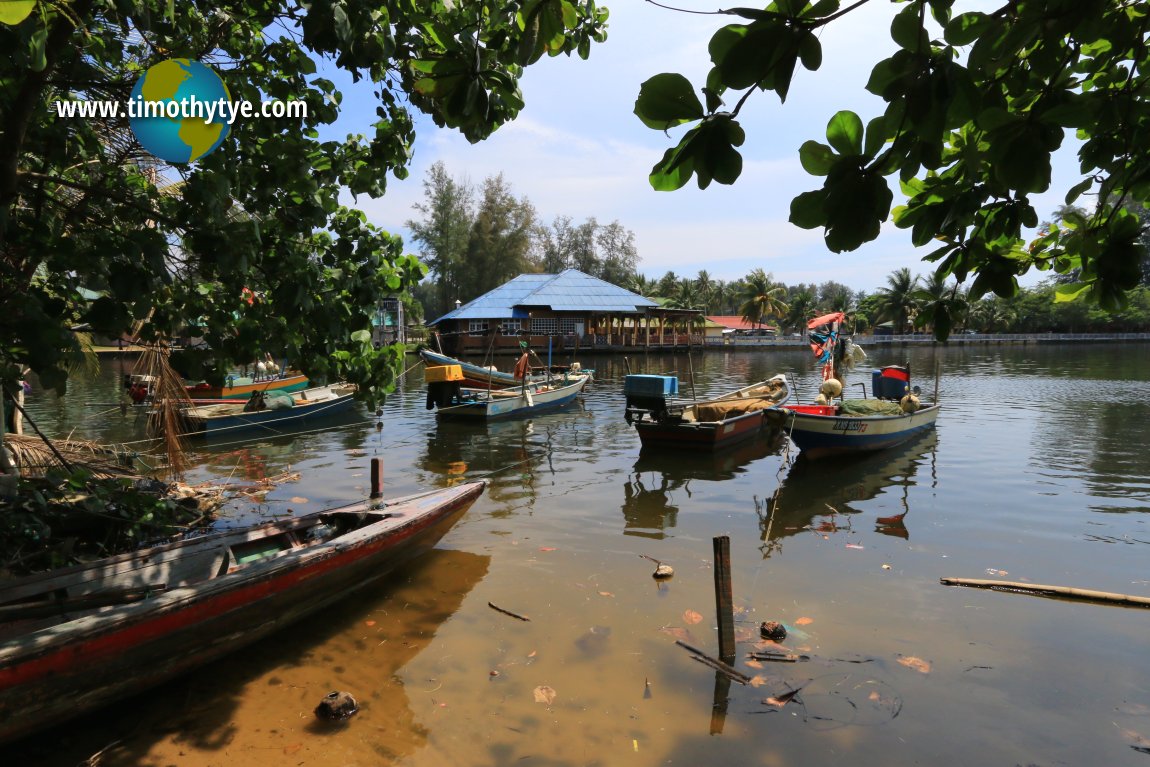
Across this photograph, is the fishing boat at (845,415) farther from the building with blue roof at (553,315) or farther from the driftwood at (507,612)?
the building with blue roof at (553,315)

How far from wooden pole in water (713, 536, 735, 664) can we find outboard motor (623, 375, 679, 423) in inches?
328

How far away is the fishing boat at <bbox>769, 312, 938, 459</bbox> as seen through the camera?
1210cm

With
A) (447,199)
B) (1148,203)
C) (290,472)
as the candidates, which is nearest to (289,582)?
(1148,203)

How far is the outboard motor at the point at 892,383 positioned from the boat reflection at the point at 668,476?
355cm

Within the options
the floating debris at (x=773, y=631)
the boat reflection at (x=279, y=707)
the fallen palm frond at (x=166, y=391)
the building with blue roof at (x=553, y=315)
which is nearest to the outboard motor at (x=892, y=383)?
the floating debris at (x=773, y=631)

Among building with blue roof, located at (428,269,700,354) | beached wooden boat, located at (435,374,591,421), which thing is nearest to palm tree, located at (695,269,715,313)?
building with blue roof, located at (428,269,700,354)

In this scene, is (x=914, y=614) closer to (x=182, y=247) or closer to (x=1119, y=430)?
(x=182, y=247)

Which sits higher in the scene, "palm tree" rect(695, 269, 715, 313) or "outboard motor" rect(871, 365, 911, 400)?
"palm tree" rect(695, 269, 715, 313)

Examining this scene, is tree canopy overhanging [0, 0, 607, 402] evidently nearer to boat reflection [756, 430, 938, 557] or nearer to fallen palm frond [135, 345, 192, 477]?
fallen palm frond [135, 345, 192, 477]

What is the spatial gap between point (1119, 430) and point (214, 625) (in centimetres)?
2092

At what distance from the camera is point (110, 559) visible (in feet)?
16.5

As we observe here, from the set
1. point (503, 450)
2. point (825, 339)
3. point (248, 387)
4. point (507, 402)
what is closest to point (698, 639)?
point (503, 450)

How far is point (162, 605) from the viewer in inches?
161

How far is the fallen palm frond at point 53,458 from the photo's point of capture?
7.04m
